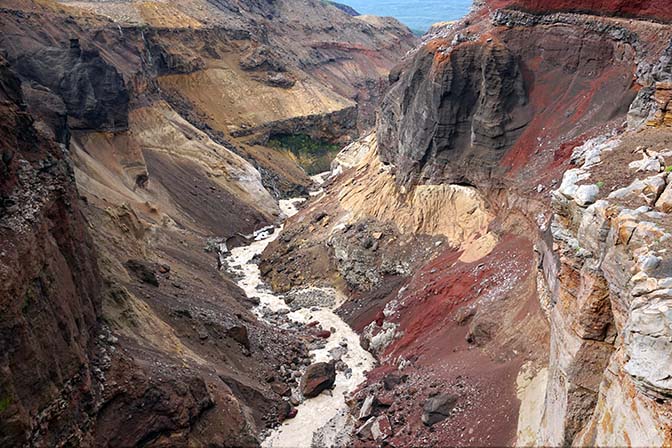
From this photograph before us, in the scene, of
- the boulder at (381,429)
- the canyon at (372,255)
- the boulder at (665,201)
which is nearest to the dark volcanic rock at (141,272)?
the canyon at (372,255)

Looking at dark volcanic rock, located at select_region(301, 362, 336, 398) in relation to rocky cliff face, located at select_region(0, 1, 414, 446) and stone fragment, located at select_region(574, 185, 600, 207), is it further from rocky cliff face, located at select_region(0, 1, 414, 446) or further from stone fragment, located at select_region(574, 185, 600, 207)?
stone fragment, located at select_region(574, 185, 600, 207)

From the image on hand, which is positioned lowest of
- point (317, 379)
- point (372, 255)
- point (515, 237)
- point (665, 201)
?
point (317, 379)

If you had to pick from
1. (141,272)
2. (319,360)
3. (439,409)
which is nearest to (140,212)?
(141,272)

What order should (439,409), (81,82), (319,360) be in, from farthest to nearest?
(81,82)
(319,360)
(439,409)

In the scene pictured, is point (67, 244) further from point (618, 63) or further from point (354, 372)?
point (618, 63)

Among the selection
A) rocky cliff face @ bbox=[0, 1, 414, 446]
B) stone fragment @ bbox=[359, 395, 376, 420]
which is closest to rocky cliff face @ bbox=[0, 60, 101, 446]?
rocky cliff face @ bbox=[0, 1, 414, 446]

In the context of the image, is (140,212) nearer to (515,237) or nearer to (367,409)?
(367,409)
